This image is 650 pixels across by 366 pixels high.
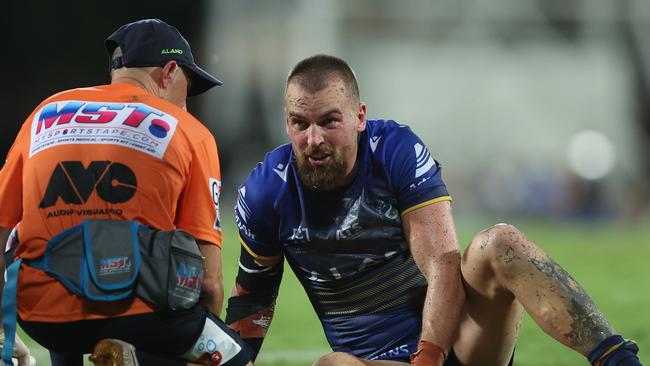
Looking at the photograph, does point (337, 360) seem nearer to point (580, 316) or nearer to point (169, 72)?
point (580, 316)

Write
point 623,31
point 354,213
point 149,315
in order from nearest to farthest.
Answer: point 149,315, point 354,213, point 623,31

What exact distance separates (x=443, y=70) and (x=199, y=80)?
26.6 meters

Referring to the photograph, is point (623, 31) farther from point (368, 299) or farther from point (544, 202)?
point (368, 299)

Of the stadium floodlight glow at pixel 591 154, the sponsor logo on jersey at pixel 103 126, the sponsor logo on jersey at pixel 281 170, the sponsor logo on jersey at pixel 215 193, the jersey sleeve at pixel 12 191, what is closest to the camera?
the sponsor logo on jersey at pixel 103 126

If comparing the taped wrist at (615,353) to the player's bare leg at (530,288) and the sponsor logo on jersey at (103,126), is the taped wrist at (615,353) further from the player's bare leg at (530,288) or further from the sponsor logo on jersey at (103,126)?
the sponsor logo on jersey at (103,126)

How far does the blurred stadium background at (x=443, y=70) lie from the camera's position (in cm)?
3036

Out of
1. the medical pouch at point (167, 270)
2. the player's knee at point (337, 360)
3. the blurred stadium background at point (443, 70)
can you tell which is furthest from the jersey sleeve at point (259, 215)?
the blurred stadium background at point (443, 70)

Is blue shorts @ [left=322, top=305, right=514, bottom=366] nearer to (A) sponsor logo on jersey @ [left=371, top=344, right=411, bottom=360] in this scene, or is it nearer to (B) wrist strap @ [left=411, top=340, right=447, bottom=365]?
(A) sponsor logo on jersey @ [left=371, top=344, right=411, bottom=360]

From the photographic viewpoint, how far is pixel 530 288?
4.43 metres

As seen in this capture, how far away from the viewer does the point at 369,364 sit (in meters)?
4.59

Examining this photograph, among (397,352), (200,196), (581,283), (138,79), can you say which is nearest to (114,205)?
(200,196)

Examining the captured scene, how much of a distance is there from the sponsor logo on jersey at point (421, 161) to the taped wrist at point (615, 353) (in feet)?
3.72

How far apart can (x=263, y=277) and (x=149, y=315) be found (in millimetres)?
1175

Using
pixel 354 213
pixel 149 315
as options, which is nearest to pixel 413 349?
pixel 354 213
